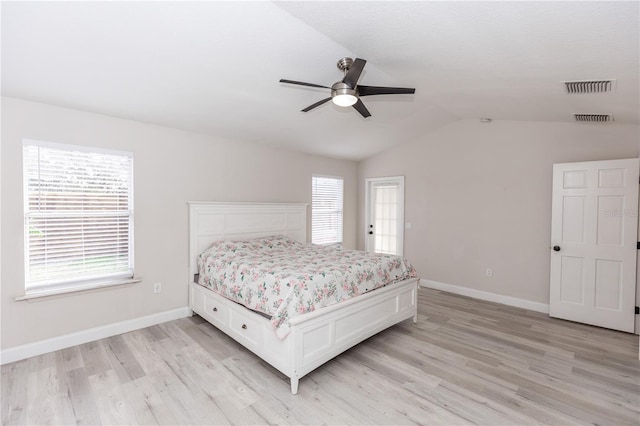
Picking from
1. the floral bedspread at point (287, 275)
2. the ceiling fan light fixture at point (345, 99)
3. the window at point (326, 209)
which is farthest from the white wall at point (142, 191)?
the ceiling fan light fixture at point (345, 99)

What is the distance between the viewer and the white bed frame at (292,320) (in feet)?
7.95

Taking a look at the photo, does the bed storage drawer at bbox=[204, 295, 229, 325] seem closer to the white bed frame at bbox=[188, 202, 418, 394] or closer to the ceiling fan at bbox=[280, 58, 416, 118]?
the white bed frame at bbox=[188, 202, 418, 394]

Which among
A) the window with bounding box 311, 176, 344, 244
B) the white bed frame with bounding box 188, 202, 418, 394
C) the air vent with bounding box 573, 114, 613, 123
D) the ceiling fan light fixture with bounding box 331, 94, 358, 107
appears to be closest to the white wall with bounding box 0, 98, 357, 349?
the white bed frame with bounding box 188, 202, 418, 394

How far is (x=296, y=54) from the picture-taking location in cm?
251

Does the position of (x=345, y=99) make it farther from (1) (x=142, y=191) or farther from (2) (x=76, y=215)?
(2) (x=76, y=215)

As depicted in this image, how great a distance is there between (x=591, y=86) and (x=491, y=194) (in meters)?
2.26

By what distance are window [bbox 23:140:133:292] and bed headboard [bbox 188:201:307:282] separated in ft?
2.34

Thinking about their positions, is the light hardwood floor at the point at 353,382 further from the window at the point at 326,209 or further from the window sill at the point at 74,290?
the window at the point at 326,209

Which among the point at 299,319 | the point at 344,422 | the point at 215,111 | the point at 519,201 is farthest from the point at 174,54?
the point at 519,201

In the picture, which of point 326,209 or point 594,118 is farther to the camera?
point 326,209

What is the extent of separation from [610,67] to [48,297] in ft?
16.8

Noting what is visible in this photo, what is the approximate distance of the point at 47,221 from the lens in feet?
9.59

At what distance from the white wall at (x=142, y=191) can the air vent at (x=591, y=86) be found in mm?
3677

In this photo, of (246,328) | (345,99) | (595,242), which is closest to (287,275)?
(246,328)
